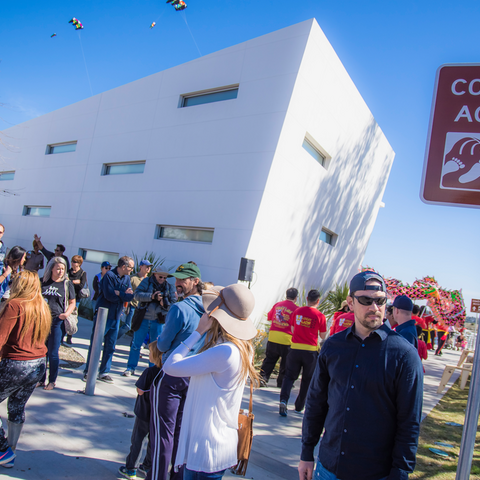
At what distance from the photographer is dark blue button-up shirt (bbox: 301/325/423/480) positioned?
74.2 inches

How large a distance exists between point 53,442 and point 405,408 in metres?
3.42

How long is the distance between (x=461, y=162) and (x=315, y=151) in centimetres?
1037

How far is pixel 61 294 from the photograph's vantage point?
17.0 feet

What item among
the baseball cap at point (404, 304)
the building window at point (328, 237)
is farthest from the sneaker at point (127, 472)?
the building window at point (328, 237)

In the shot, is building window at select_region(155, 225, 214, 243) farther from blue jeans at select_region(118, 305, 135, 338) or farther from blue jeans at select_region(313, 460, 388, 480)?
blue jeans at select_region(313, 460, 388, 480)

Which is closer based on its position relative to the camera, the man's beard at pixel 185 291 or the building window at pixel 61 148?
the man's beard at pixel 185 291

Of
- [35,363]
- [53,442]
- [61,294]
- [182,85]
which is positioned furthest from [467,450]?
[182,85]

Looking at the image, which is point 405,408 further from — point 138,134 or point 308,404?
point 138,134

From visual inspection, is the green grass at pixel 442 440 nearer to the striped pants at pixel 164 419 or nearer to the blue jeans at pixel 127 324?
the striped pants at pixel 164 419

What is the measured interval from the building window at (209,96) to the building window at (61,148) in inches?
253

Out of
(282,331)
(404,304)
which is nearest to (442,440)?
(404,304)

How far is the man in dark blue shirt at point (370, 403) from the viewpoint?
1.89 meters

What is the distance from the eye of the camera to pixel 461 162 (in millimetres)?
1749

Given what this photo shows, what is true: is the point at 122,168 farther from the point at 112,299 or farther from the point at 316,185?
the point at 112,299
